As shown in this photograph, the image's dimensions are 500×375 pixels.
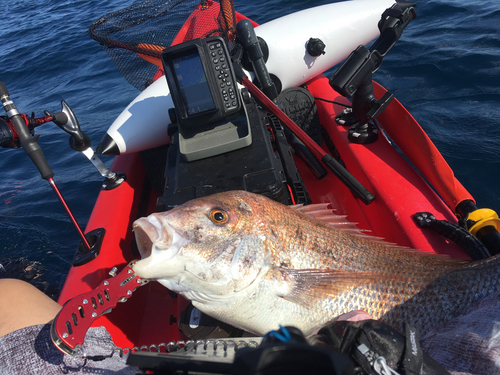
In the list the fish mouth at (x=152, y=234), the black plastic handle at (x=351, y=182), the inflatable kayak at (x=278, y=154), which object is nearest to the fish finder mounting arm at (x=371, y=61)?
the inflatable kayak at (x=278, y=154)

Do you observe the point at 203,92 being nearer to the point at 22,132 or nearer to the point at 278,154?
the point at 278,154

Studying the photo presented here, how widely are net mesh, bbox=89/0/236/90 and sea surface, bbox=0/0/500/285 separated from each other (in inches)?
69.3

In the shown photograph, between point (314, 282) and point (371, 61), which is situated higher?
point (371, 61)

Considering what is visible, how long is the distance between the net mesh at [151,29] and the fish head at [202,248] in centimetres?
323

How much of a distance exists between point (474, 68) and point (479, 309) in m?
4.77

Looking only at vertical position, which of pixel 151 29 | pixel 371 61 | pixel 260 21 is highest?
pixel 151 29

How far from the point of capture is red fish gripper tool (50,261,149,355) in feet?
4.12

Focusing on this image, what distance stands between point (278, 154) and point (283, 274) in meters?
1.01

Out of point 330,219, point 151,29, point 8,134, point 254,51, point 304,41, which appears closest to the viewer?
point 330,219

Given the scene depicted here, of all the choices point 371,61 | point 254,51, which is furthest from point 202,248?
point 254,51

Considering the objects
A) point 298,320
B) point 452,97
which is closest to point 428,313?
point 298,320

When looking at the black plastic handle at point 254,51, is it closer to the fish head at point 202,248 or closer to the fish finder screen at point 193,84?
the fish finder screen at point 193,84

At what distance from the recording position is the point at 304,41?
3.56 m

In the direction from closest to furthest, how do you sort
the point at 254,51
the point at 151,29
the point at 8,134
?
the point at 8,134
the point at 254,51
the point at 151,29
